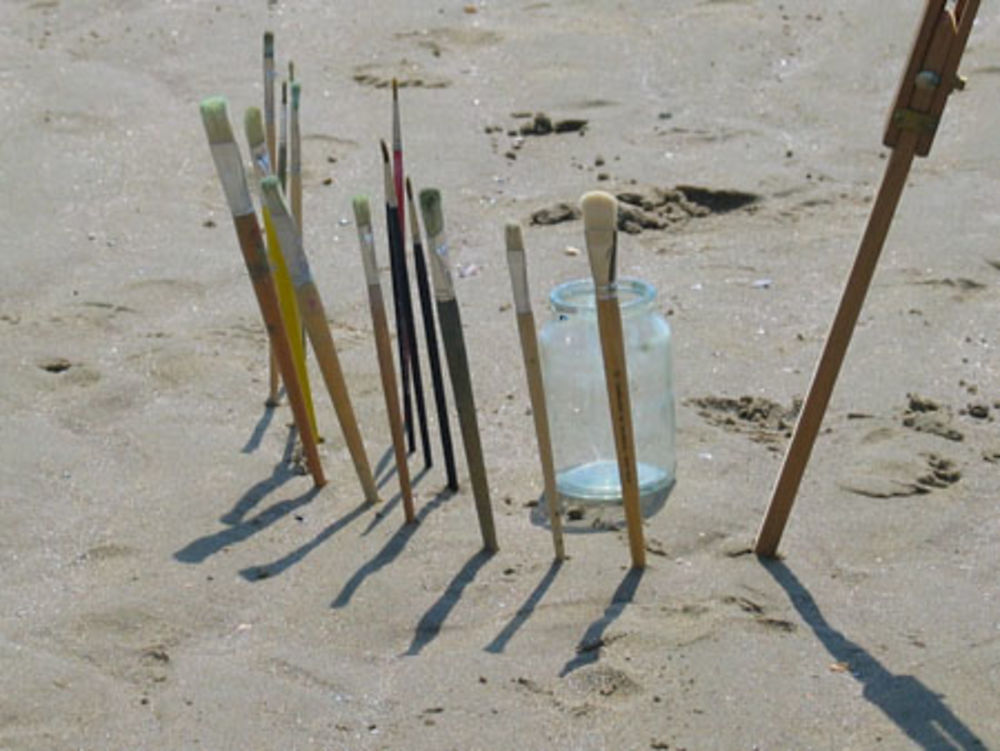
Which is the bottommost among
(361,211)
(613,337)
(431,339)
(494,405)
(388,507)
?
(494,405)

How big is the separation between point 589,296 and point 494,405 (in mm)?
468

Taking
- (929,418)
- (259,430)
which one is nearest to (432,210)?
(259,430)

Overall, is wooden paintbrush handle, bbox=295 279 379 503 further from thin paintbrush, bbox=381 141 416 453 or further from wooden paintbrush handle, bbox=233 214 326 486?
thin paintbrush, bbox=381 141 416 453

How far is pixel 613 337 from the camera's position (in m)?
3.98

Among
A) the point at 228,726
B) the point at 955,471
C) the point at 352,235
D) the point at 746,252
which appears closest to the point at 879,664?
the point at 955,471

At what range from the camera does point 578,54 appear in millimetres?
7738

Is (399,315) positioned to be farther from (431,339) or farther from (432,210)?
(432,210)

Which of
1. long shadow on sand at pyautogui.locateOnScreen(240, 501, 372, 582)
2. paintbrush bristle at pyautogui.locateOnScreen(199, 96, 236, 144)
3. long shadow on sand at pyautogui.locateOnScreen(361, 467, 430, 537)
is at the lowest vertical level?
long shadow on sand at pyautogui.locateOnScreen(361, 467, 430, 537)

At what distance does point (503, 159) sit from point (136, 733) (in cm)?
368

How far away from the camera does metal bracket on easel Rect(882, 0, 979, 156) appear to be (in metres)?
3.78

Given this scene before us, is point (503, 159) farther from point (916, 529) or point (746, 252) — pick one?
point (916, 529)

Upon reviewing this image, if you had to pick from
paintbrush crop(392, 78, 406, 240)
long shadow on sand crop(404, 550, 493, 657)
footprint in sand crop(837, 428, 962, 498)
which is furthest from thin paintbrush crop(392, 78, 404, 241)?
footprint in sand crop(837, 428, 962, 498)

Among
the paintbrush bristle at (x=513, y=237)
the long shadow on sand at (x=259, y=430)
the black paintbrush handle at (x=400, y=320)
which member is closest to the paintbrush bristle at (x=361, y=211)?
the black paintbrush handle at (x=400, y=320)

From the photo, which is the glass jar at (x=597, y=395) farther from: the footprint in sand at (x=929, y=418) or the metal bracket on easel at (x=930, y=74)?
the metal bracket on easel at (x=930, y=74)
